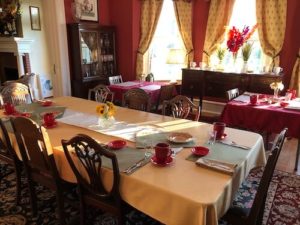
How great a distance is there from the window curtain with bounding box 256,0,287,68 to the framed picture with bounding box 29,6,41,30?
13.1 feet

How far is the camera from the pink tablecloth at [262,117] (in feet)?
9.11

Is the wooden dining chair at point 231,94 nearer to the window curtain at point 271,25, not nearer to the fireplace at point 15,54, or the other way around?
the window curtain at point 271,25

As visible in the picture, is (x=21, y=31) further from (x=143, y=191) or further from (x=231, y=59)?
(x=143, y=191)

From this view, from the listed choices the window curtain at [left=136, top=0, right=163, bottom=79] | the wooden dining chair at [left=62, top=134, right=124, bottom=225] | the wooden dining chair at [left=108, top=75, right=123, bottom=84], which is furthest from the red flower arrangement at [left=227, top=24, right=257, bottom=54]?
the wooden dining chair at [left=62, top=134, right=124, bottom=225]

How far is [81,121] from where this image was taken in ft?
7.56

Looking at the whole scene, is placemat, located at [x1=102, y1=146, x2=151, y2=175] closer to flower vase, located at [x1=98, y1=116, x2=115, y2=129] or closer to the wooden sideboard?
flower vase, located at [x1=98, y1=116, x2=115, y2=129]

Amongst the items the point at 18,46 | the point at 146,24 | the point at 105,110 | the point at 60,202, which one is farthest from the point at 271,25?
the point at 18,46

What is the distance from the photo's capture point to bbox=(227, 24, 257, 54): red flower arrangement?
4316 millimetres

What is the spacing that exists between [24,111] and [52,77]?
271 cm

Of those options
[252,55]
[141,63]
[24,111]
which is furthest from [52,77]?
[252,55]

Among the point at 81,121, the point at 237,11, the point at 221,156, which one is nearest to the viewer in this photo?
the point at 221,156

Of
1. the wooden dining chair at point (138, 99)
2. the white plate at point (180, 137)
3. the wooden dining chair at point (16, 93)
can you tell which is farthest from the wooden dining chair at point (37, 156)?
the wooden dining chair at point (16, 93)

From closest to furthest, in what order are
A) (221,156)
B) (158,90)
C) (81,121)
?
(221,156), (81,121), (158,90)

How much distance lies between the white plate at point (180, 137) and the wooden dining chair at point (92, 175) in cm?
53
